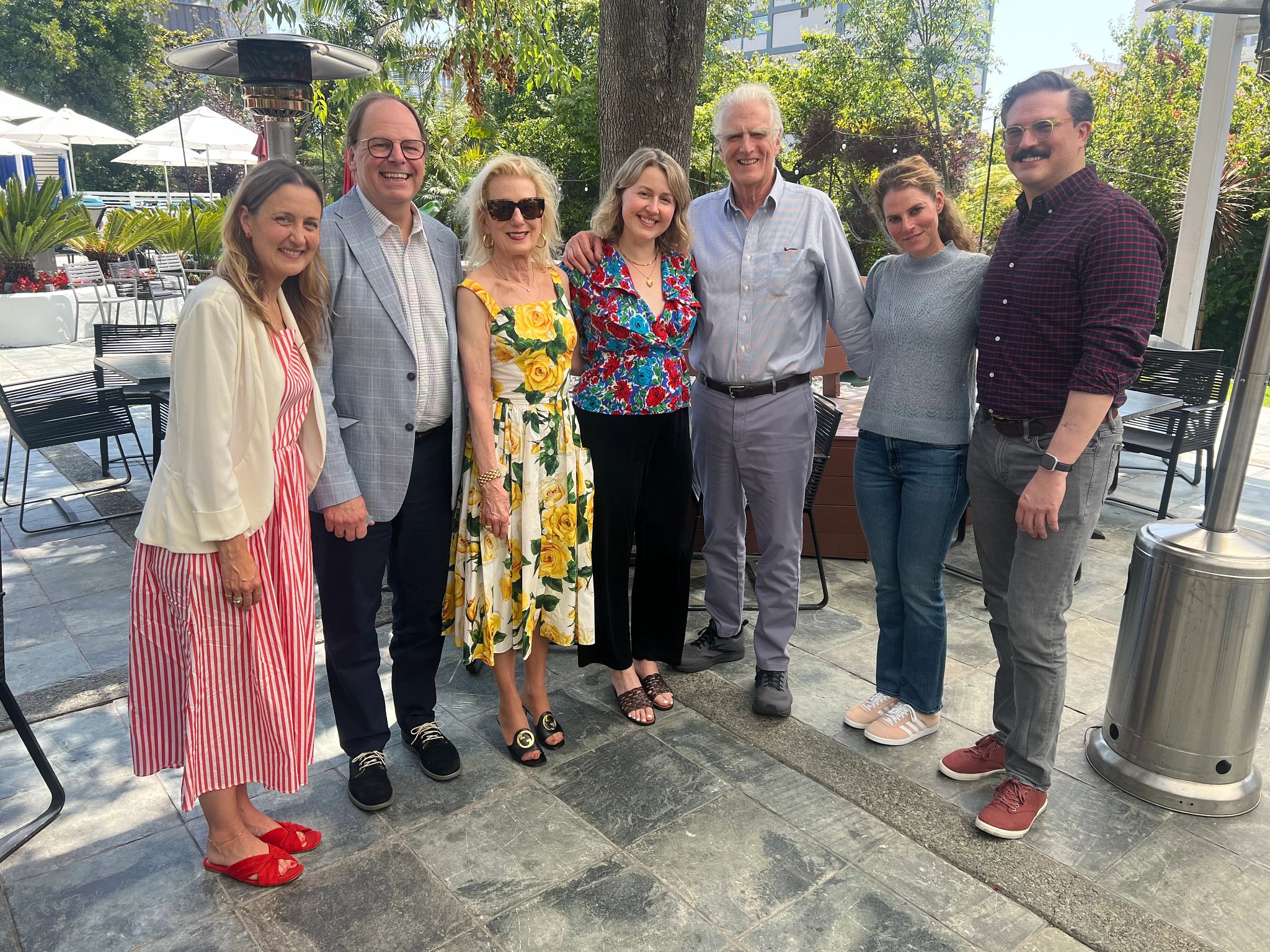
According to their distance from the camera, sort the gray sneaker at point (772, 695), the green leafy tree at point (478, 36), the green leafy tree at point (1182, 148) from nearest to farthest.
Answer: the gray sneaker at point (772, 695), the green leafy tree at point (478, 36), the green leafy tree at point (1182, 148)

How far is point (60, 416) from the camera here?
5344mm

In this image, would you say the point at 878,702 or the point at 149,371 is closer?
the point at 878,702

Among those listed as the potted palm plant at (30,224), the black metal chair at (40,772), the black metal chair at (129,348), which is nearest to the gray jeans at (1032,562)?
the black metal chair at (40,772)

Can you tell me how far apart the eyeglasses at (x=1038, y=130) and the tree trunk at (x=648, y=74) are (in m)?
2.15

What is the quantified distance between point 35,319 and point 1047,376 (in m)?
13.0

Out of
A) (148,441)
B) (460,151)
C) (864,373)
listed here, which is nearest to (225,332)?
(864,373)

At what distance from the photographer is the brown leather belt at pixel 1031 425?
245 centimetres

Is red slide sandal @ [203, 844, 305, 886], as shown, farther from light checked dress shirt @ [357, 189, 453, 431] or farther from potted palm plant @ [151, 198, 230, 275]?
potted palm plant @ [151, 198, 230, 275]

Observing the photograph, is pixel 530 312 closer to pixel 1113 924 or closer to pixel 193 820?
pixel 193 820

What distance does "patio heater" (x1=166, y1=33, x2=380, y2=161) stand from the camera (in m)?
4.71

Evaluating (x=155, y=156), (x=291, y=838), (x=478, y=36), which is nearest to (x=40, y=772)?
(x=291, y=838)

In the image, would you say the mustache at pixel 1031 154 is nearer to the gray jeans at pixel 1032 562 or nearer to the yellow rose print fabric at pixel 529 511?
the gray jeans at pixel 1032 562

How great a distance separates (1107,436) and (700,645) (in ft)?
5.94

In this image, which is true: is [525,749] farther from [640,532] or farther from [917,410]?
[917,410]
